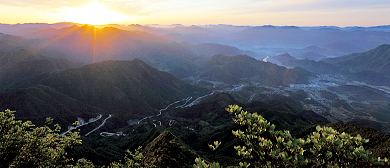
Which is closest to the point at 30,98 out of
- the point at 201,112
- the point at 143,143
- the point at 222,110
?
the point at 143,143

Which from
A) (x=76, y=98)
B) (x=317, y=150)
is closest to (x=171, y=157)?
(x=317, y=150)

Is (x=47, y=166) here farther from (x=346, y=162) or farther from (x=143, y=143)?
(x=143, y=143)

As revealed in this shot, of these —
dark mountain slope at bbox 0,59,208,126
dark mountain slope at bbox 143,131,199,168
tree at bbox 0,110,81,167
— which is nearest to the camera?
tree at bbox 0,110,81,167

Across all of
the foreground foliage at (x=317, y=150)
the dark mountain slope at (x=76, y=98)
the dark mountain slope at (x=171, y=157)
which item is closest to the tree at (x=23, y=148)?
the foreground foliage at (x=317, y=150)

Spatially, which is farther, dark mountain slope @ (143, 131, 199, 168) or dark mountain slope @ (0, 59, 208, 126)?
dark mountain slope @ (0, 59, 208, 126)

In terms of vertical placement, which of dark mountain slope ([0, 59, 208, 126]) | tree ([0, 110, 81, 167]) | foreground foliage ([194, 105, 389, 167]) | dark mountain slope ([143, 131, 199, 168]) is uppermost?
foreground foliage ([194, 105, 389, 167])

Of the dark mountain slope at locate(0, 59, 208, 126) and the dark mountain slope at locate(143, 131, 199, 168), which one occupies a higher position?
the dark mountain slope at locate(143, 131, 199, 168)

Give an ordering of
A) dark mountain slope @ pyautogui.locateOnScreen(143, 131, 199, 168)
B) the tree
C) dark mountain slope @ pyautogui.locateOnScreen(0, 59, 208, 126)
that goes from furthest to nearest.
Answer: dark mountain slope @ pyautogui.locateOnScreen(0, 59, 208, 126) → dark mountain slope @ pyautogui.locateOnScreen(143, 131, 199, 168) → the tree

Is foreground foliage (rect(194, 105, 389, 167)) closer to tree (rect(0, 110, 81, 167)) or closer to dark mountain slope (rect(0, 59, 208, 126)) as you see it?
tree (rect(0, 110, 81, 167))

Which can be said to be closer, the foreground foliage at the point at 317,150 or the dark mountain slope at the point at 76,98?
the foreground foliage at the point at 317,150

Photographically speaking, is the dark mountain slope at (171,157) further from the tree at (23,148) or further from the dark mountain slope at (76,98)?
the dark mountain slope at (76,98)

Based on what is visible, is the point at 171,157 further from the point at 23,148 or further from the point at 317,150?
the point at 317,150

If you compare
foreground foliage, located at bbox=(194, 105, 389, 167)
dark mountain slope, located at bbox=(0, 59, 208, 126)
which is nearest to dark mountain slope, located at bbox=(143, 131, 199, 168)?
foreground foliage, located at bbox=(194, 105, 389, 167)
